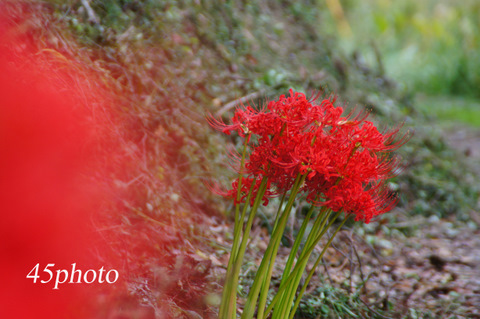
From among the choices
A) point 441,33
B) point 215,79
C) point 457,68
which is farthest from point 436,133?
point 441,33

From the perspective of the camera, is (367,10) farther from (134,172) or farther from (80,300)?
(80,300)

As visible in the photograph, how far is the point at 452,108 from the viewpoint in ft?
26.6

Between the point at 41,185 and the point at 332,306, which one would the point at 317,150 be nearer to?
the point at 41,185

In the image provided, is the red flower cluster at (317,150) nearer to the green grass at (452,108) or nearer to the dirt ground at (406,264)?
the dirt ground at (406,264)

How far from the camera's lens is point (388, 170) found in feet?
5.05

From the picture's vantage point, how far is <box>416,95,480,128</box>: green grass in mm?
7299

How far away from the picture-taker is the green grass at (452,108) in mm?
7299

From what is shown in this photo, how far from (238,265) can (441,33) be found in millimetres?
10225

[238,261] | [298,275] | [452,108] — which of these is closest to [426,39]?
[452,108]

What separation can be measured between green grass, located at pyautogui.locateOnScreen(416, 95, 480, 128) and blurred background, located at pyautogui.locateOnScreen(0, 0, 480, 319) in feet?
7.67

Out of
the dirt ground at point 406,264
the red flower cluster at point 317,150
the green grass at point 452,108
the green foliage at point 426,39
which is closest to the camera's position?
the red flower cluster at point 317,150

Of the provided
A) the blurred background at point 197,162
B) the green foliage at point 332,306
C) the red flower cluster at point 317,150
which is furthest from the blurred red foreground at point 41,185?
the green foliage at point 332,306

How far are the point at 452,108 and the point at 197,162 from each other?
6.39 metres

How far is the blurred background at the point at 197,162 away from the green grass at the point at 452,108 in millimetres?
2338
